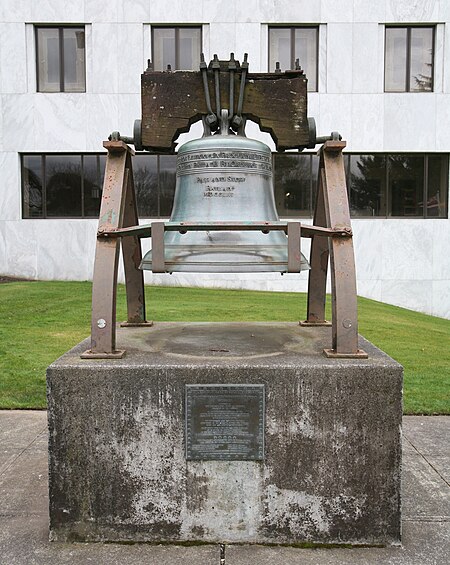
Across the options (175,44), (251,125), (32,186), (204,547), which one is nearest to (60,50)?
(175,44)

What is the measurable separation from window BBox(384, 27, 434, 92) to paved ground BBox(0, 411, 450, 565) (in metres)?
13.6

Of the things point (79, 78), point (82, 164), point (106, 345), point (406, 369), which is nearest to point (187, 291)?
point (82, 164)

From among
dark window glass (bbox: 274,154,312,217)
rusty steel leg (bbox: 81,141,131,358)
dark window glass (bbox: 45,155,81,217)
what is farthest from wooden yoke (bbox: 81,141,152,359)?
dark window glass (bbox: 45,155,81,217)

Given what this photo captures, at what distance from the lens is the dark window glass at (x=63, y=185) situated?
16.4 m

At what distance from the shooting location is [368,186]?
53.8ft

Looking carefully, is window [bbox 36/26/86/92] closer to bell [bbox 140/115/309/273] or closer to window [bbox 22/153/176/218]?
window [bbox 22/153/176/218]

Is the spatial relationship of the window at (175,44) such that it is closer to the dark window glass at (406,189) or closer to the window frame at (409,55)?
the window frame at (409,55)

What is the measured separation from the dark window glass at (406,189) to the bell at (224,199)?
43.4 feet

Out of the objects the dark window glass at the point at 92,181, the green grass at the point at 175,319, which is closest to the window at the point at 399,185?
the green grass at the point at 175,319

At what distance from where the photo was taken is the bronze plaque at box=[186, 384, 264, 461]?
3.27 meters

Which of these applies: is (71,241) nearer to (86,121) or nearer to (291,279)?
(86,121)

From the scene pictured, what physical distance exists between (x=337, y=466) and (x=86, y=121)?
567 inches

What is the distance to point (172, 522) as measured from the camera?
10.8 feet

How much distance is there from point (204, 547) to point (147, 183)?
13.7m
